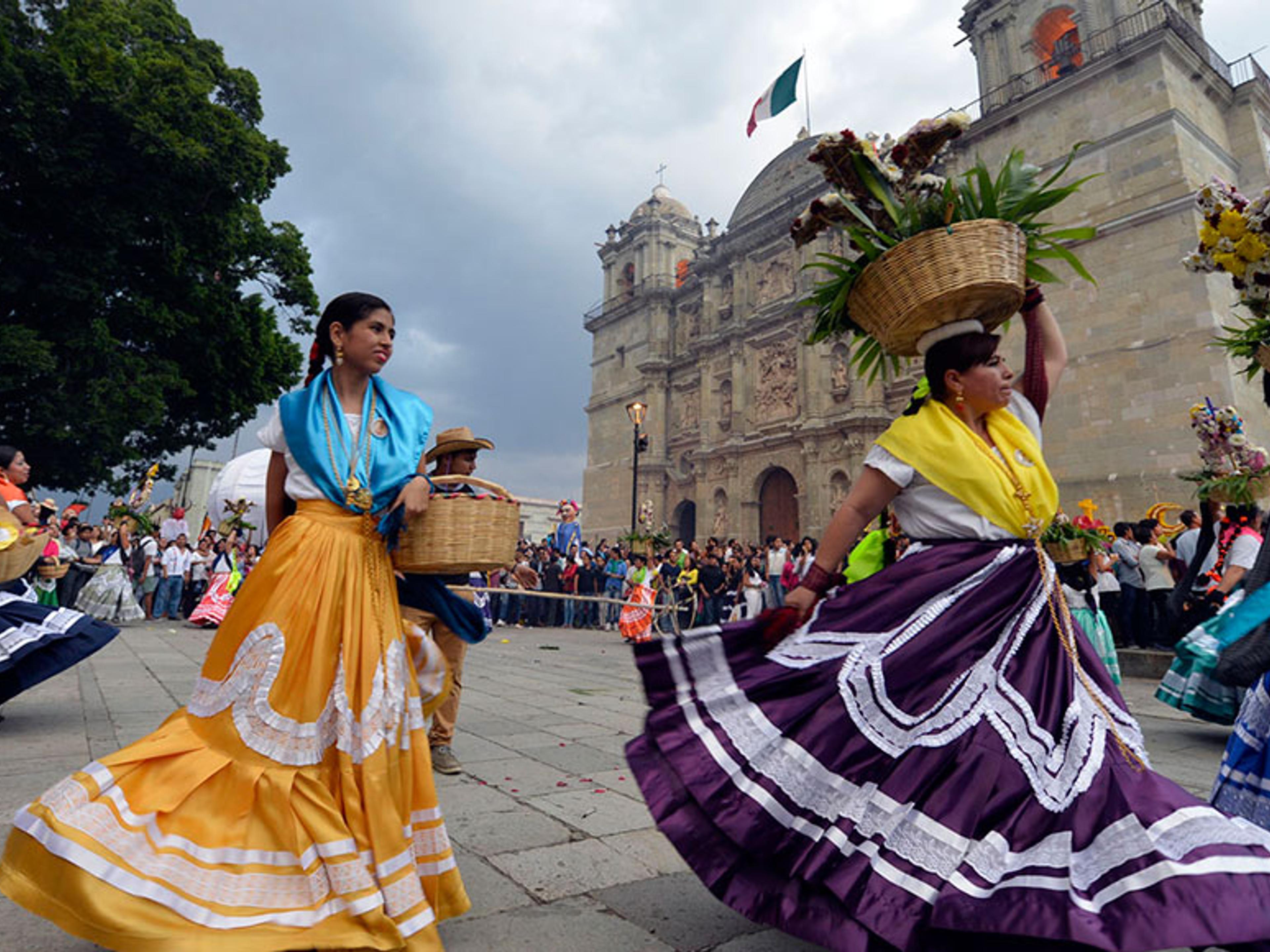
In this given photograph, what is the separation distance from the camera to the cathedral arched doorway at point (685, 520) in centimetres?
2914

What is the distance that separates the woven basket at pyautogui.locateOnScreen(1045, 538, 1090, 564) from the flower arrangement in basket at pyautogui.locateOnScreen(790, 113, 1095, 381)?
71 centimetres

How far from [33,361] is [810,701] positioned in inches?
659

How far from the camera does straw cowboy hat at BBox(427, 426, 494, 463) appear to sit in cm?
386

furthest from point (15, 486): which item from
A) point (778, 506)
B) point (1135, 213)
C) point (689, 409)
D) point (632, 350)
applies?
point (632, 350)

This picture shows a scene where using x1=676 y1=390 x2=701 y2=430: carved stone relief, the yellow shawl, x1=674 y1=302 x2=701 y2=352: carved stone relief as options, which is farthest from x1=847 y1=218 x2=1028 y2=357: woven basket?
x1=674 y1=302 x2=701 y2=352: carved stone relief

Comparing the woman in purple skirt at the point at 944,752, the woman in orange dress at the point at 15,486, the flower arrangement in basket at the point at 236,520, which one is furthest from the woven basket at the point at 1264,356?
the flower arrangement in basket at the point at 236,520

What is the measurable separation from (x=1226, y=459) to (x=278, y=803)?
576 centimetres

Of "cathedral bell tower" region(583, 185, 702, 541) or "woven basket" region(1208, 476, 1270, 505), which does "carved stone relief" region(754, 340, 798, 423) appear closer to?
"cathedral bell tower" region(583, 185, 702, 541)

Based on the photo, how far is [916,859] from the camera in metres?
1.46

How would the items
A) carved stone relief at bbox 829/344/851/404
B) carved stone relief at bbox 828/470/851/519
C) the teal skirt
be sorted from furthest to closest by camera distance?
1. carved stone relief at bbox 829/344/851/404
2. carved stone relief at bbox 828/470/851/519
3. the teal skirt

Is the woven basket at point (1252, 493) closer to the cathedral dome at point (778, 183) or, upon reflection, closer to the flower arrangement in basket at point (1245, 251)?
the flower arrangement in basket at point (1245, 251)

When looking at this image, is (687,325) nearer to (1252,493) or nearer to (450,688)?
(1252,493)

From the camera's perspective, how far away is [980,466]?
1.84m

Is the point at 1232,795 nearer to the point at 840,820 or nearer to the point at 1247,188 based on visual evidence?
the point at 840,820
